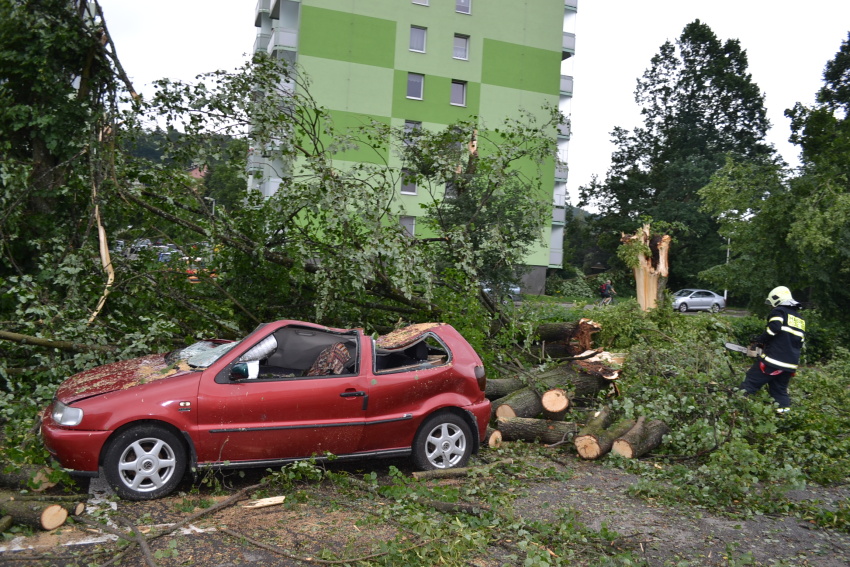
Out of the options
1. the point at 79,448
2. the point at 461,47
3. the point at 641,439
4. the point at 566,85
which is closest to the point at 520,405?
the point at 641,439

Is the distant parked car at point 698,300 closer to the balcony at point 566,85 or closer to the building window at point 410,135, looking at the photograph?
the balcony at point 566,85

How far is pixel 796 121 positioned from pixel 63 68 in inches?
695

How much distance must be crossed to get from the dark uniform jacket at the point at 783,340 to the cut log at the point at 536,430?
2.73 m

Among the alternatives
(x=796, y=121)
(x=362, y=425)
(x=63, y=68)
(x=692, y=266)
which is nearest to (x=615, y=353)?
(x=362, y=425)

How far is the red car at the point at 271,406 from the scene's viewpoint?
18.0ft

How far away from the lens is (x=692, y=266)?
44.7m

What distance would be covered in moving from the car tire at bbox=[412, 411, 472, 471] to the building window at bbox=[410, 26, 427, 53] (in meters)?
32.0

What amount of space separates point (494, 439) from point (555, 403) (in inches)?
39.9

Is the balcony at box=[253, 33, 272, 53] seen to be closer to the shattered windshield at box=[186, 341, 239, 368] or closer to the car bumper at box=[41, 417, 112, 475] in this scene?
the shattered windshield at box=[186, 341, 239, 368]

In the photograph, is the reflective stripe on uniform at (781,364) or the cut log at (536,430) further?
the reflective stripe on uniform at (781,364)

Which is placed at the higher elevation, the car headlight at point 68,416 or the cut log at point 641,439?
the car headlight at point 68,416

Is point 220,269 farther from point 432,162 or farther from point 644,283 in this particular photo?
point 644,283

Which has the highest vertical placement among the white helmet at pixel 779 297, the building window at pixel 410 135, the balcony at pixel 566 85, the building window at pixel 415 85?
the balcony at pixel 566 85

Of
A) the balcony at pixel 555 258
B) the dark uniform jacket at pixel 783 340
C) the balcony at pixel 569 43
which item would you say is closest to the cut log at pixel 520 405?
the dark uniform jacket at pixel 783 340
